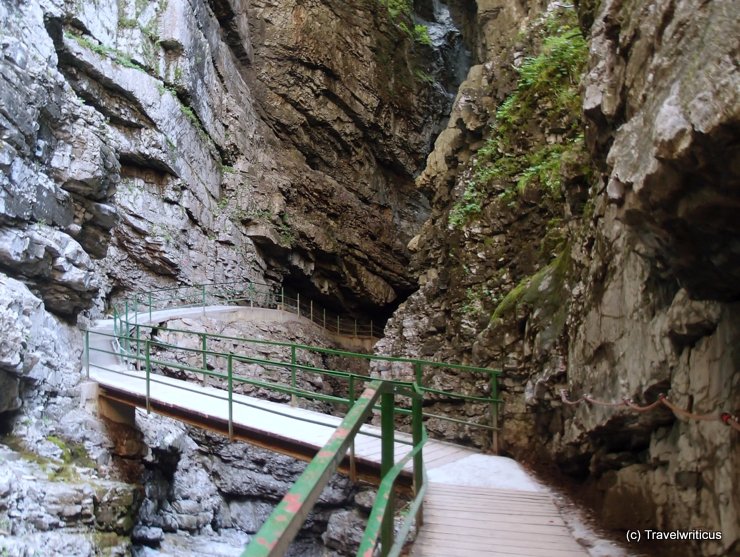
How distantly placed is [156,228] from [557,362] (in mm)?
14171

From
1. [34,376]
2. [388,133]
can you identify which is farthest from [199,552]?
[388,133]

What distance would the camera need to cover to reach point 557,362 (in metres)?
5.26

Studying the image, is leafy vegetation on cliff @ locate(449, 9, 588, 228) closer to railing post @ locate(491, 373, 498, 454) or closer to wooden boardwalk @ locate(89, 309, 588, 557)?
railing post @ locate(491, 373, 498, 454)

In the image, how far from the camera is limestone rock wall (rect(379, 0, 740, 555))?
81.2 inches

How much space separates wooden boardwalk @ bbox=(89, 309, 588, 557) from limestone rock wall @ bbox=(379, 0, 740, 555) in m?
0.49

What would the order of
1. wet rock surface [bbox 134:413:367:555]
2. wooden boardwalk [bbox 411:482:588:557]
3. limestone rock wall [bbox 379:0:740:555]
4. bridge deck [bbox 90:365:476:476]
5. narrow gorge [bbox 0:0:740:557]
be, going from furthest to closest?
wet rock surface [bbox 134:413:367:555] → bridge deck [bbox 90:365:476:476] → wooden boardwalk [bbox 411:482:588:557] → narrow gorge [bbox 0:0:740:557] → limestone rock wall [bbox 379:0:740:555]

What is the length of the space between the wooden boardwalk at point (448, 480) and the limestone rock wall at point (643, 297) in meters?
0.49

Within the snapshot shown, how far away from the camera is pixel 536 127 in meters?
9.04

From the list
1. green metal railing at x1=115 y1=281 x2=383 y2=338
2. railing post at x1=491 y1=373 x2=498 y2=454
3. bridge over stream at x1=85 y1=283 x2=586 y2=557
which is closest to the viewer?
bridge over stream at x1=85 y1=283 x2=586 y2=557

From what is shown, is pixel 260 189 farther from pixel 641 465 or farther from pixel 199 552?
pixel 641 465

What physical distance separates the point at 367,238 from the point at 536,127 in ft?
46.9

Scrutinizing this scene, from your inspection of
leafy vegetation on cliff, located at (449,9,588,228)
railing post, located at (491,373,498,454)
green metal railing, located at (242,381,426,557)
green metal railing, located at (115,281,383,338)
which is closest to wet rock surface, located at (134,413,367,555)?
green metal railing, located at (115,281,383,338)

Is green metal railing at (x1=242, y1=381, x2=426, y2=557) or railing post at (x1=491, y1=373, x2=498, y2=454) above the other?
green metal railing at (x1=242, y1=381, x2=426, y2=557)

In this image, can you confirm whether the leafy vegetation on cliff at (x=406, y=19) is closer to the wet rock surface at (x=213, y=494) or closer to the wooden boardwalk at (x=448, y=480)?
the wet rock surface at (x=213, y=494)
